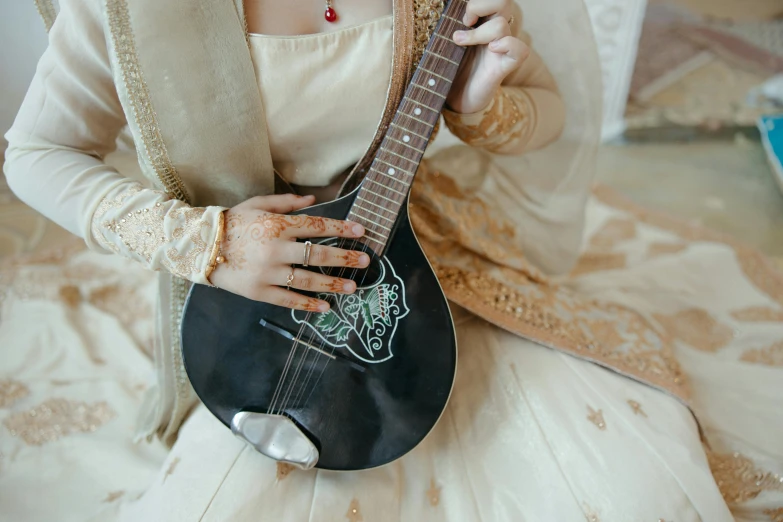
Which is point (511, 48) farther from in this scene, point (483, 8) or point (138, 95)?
point (138, 95)

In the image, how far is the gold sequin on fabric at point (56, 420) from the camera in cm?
101

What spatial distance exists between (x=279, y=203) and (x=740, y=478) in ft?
2.76

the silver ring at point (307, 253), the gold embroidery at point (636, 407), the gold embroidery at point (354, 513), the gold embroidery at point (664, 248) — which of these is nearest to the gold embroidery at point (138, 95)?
the silver ring at point (307, 253)

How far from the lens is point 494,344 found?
94 centimetres

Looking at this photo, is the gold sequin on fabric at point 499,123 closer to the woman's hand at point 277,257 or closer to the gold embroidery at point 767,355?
the woman's hand at point 277,257

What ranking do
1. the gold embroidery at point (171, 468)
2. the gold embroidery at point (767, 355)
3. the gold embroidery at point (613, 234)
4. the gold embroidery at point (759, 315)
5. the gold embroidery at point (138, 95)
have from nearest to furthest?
the gold embroidery at point (138, 95), the gold embroidery at point (171, 468), the gold embroidery at point (767, 355), the gold embroidery at point (759, 315), the gold embroidery at point (613, 234)

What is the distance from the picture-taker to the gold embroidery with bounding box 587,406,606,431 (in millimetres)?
833

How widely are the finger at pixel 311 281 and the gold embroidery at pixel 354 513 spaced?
28cm

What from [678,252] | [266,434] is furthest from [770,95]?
[266,434]

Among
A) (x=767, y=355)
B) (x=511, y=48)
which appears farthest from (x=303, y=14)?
(x=767, y=355)

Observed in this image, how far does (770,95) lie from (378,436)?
2.63 meters

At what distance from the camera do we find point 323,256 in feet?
2.41

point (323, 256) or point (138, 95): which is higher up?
point (138, 95)

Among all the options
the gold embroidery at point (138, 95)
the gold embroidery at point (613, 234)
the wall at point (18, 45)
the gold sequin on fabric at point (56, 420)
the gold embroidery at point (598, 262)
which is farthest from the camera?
the gold embroidery at point (613, 234)
